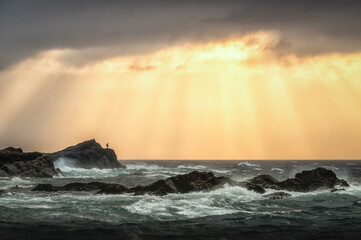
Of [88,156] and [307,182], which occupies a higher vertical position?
[88,156]

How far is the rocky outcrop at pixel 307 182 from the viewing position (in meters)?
46.9

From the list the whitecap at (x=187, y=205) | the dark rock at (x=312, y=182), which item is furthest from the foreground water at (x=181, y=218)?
the dark rock at (x=312, y=182)

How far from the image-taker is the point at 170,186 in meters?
42.5

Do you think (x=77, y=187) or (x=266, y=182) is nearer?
(x=77, y=187)

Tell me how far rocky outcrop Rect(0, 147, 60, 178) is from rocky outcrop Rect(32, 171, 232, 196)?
1302 inches

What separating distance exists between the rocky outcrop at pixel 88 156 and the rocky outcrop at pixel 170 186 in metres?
76.0

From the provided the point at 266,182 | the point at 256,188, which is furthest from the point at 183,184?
the point at 266,182

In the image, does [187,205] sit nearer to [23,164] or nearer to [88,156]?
[23,164]

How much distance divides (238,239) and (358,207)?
53.5 feet

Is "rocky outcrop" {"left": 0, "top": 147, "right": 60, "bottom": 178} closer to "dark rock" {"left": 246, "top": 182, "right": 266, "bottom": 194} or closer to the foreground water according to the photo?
the foreground water

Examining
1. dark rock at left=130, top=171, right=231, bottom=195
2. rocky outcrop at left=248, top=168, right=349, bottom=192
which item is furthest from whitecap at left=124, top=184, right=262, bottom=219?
rocky outcrop at left=248, top=168, right=349, bottom=192

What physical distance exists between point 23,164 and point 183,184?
48.8 metres

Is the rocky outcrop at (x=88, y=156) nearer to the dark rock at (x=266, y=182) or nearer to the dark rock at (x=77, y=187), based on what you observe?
the dark rock at (x=77, y=187)

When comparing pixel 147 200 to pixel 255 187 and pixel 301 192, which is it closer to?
pixel 255 187
